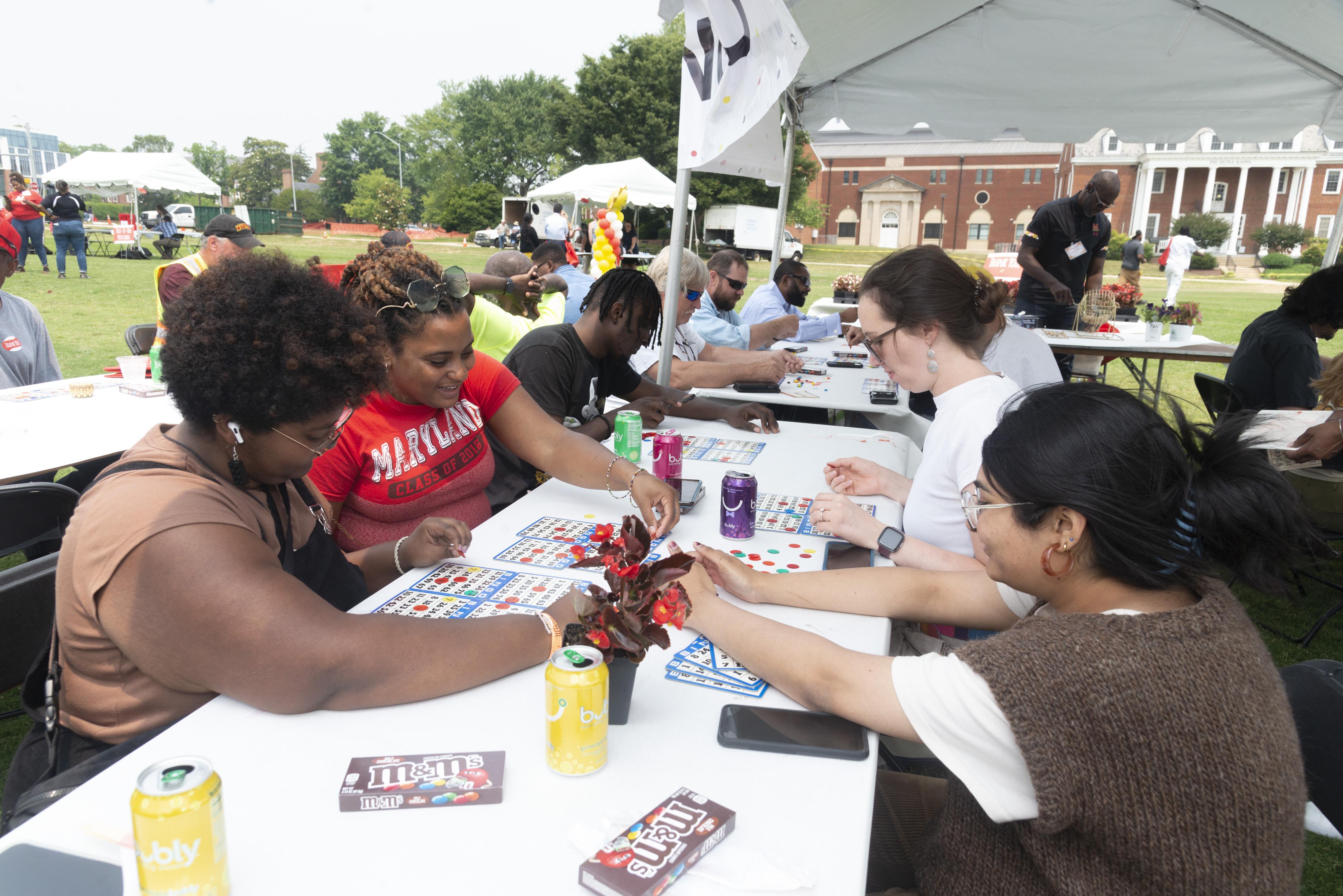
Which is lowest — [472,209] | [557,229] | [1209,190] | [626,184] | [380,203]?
[557,229]

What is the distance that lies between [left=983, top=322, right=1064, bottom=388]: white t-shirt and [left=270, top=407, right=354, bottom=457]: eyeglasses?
3.03m

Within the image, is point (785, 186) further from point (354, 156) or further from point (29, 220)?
point (354, 156)

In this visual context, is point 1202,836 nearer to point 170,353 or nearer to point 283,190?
point 170,353

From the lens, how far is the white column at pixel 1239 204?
152 ft

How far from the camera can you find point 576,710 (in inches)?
44.4

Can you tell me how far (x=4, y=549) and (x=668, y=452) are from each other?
215 cm

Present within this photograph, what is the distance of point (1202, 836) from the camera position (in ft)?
3.31

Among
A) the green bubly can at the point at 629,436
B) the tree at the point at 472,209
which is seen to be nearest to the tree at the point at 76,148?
the tree at the point at 472,209

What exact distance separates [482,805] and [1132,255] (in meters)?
20.4

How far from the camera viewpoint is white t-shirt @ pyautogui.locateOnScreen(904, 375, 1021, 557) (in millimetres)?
2090

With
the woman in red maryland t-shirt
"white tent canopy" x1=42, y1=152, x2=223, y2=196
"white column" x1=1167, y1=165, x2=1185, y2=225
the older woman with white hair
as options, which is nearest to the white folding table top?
the woman in red maryland t-shirt

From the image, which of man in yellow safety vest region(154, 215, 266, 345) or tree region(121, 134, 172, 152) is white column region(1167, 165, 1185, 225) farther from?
tree region(121, 134, 172, 152)

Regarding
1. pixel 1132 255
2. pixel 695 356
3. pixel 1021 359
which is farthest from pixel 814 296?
pixel 1021 359

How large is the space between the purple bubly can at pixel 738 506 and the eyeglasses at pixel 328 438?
0.99 m
